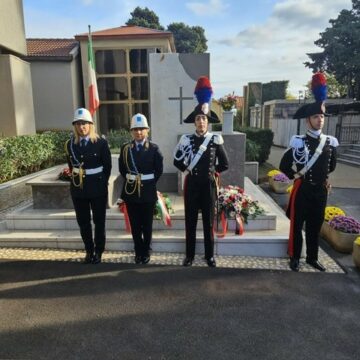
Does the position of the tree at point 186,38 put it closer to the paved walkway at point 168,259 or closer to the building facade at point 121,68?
the building facade at point 121,68

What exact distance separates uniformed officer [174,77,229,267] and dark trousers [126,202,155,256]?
455 mm

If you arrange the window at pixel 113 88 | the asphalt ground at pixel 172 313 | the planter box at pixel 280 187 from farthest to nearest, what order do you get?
the window at pixel 113 88, the planter box at pixel 280 187, the asphalt ground at pixel 172 313

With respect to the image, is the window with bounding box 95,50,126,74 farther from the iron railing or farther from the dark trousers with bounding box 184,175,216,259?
the dark trousers with bounding box 184,175,216,259

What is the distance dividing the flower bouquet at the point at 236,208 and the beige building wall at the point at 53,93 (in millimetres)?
10250

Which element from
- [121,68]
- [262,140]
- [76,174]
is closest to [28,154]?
A: [76,174]

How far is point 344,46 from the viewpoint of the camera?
20.2m

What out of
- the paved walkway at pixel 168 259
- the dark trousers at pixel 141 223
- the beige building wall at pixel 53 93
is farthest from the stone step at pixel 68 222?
the beige building wall at pixel 53 93

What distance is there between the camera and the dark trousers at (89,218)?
378 centimetres

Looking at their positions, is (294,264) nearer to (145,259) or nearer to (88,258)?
(145,259)

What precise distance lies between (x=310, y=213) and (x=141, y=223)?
1970 mm

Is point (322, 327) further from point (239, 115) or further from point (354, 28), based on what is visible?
point (354, 28)

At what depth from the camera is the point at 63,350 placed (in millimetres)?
2422

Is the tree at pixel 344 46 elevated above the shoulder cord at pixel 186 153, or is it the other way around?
the tree at pixel 344 46

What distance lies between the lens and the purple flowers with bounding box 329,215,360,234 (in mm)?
4281
